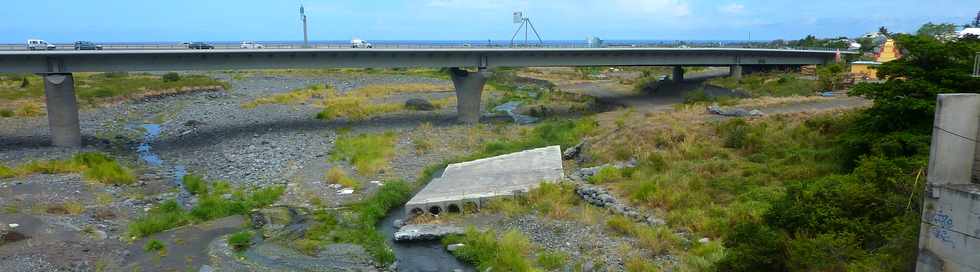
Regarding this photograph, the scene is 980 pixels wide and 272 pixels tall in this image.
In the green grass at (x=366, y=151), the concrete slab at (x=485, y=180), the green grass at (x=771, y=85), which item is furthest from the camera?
the green grass at (x=771, y=85)

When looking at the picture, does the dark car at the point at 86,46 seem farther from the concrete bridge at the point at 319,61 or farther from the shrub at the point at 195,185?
the shrub at the point at 195,185

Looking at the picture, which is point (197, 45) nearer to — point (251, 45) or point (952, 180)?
point (251, 45)

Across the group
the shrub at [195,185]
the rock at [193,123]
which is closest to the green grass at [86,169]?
the shrub at [195,185]

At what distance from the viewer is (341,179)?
27516 mm

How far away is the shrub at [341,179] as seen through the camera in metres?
27.0

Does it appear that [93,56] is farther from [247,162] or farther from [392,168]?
[392,168]

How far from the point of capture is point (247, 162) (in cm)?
3142

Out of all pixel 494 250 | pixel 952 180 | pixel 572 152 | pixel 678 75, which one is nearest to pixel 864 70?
pixel 678 75

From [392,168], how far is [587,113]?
940 inches

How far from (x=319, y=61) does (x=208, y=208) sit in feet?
65.6

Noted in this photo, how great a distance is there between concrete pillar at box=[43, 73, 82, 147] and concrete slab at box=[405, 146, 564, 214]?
2086cm

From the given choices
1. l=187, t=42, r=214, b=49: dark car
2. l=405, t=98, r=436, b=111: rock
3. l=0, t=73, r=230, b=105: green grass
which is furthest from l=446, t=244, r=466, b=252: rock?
l=0, t=73, r=230, b=105: green grass

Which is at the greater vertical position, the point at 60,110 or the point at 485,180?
the point at 60,110

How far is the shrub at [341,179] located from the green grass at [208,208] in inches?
89.9
